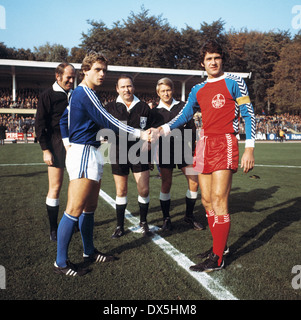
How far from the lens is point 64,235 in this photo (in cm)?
302

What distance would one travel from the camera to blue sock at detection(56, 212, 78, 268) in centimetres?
300

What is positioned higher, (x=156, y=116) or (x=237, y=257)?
(x=156, y=116)

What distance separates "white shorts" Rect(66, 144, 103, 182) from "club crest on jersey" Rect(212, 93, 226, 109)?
1.39 metres

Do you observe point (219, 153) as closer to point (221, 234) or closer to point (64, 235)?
point (221, 234)

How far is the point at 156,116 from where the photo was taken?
15.5 feet

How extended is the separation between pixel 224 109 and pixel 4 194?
5.41m

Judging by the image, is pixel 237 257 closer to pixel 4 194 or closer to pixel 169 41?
pixel 4 194

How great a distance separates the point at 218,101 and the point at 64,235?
83.9 inches

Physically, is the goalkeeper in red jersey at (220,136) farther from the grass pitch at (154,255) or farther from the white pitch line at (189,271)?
the grass pitch at (154,255)

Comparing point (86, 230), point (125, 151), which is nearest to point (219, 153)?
point (125, 151)

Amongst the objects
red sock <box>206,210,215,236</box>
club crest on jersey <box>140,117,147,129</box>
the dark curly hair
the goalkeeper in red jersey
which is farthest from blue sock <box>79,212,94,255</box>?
the dark curly hair

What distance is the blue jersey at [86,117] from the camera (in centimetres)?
290

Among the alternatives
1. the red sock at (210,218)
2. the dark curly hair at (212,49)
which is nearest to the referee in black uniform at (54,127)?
the dark curly hair at (212,49)

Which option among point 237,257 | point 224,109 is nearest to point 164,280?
point 237,257
